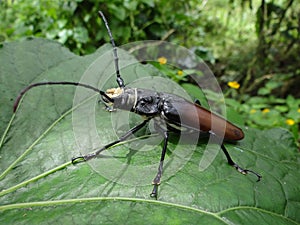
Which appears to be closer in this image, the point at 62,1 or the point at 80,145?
the point at 80,145

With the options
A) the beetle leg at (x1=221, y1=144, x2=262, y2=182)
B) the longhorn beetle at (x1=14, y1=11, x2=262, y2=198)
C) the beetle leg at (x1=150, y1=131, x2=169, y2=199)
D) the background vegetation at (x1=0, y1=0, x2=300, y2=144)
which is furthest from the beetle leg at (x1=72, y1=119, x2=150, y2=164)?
the background vegetation at (x1=0, y1=0, x2=300, y2=144)

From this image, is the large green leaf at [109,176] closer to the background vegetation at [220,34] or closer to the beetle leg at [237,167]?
the beetle leg at [237,167]

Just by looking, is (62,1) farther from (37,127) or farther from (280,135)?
(280,135)

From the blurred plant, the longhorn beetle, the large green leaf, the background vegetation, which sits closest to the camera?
the large green leaf

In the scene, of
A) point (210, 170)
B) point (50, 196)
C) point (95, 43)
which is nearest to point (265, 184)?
point (210, 170)

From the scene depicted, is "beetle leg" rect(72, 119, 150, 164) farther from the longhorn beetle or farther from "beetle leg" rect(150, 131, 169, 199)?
"beetle leg" rect(150, 131, 169, 199)

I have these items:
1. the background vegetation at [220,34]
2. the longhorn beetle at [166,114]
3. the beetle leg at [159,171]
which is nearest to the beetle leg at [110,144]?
the longhorn beetle at [166,114]
